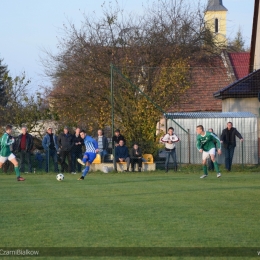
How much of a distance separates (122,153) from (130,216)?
15802 mm

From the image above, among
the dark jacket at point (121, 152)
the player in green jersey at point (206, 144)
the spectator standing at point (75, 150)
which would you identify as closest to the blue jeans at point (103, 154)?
the dark jacket at point (121, 152)

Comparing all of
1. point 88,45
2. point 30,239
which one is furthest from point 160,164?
point 30,239

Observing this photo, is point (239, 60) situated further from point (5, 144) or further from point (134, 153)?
point (5, 144)

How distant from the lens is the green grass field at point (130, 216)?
9383 millimetres

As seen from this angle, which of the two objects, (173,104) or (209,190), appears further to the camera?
(173,104)

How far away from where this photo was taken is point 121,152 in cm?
2769

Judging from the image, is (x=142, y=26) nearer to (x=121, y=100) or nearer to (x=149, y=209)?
(x=121, y=100)

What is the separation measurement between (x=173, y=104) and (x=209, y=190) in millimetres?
16701

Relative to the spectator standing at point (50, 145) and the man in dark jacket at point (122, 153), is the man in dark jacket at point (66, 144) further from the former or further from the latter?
the man in dark jacket at point (122, 153)

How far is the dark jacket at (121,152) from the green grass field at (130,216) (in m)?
7.89

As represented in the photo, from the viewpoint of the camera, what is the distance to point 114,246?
895 centimetres

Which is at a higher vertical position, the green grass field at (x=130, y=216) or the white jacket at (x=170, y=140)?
the white jacket at (x=170, y=140)

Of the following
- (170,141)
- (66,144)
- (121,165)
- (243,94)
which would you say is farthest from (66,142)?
(243,94)

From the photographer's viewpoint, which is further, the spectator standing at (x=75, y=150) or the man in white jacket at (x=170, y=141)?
the spectator standing at (x=75, y=150)
